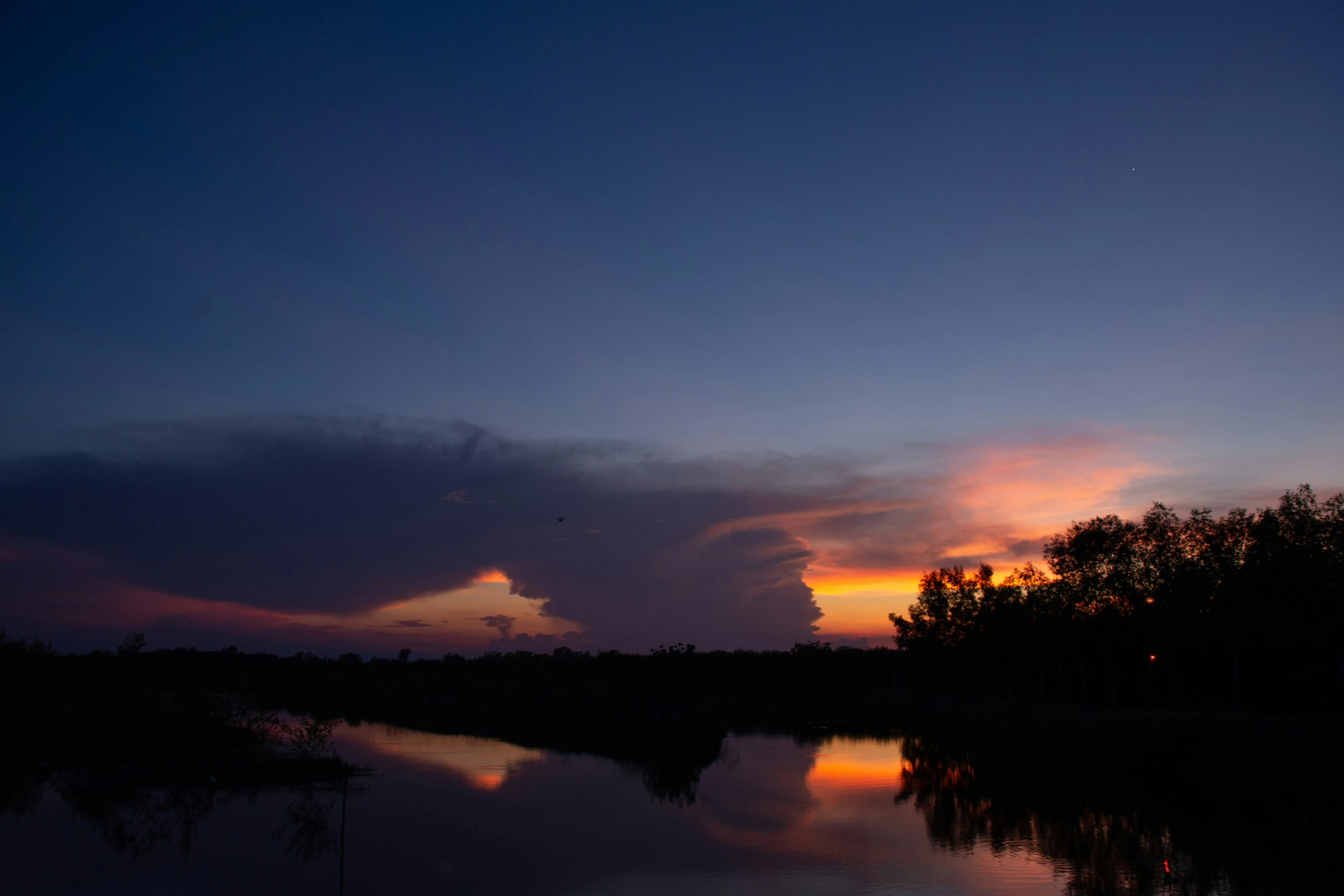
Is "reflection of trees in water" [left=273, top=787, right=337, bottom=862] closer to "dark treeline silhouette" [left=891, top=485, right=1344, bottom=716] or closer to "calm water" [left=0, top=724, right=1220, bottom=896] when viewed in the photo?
"calm water" [left=0, top=724, right=1220, bottom=896]

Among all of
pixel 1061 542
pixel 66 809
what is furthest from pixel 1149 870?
→ pixel 1061 542

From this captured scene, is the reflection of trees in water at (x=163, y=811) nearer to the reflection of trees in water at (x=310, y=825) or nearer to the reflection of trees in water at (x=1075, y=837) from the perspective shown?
the reflection of trees in water at (x=310, y=825)

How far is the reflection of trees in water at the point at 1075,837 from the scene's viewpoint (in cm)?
1642

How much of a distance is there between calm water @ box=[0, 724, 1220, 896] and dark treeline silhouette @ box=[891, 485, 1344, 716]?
1204cm

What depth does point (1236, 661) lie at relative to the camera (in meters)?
30.4

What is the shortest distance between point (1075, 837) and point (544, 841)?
1199 cm

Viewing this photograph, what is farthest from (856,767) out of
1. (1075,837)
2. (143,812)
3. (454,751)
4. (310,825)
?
(143,812)

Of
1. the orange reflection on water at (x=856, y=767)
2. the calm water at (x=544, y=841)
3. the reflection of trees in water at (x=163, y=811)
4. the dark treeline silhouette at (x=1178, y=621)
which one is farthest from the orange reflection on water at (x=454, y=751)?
the dark treeline silhouette at (x=1178, y=621)

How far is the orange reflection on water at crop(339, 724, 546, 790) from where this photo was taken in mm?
31250

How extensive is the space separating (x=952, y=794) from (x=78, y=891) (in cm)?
2241

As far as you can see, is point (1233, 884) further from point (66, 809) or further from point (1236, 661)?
point (66, 809)

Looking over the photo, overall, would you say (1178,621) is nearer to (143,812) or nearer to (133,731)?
(143,812)

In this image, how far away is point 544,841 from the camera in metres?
19.9

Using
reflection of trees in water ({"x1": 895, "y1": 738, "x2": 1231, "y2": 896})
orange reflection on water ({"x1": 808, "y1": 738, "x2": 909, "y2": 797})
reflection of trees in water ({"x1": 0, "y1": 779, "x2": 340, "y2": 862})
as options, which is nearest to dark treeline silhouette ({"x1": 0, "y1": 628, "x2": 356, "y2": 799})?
reflection of trees in water ({"x1": 0, "y1": 779, "x2": 340, "y2": 862})
